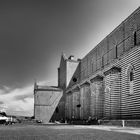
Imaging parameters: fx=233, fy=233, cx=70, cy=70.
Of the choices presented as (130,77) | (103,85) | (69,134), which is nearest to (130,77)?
(130,77)

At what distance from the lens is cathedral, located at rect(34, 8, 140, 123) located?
2597 cm

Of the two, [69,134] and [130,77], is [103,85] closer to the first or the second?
[130,77]

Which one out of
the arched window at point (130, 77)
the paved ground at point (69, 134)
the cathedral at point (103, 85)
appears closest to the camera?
the paved ground at point (69, 134)

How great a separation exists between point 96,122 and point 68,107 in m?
24.1

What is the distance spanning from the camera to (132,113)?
24406 millimetres

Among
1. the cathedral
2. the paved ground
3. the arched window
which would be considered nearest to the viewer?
the paved ground

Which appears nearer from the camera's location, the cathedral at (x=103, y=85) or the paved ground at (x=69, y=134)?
the paved ground at (x=69, y=134)

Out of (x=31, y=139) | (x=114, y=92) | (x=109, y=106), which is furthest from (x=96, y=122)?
(x=31, y=139)

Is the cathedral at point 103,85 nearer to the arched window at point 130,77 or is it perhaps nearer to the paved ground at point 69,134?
the arched window at point 130,77

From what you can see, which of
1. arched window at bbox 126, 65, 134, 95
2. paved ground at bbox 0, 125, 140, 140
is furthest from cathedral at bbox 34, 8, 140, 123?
paved ground at bbox 0, 125, 140, 140

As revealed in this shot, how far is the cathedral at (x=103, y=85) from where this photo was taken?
1022 inches

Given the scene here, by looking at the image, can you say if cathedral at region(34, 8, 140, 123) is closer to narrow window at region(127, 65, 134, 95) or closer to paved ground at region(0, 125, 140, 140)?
narrow window at region(127, 65, 134, 95)

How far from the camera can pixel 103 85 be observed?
110ft

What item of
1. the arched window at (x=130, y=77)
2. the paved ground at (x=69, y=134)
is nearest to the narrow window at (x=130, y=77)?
the arched window at (x=130, y=77)
